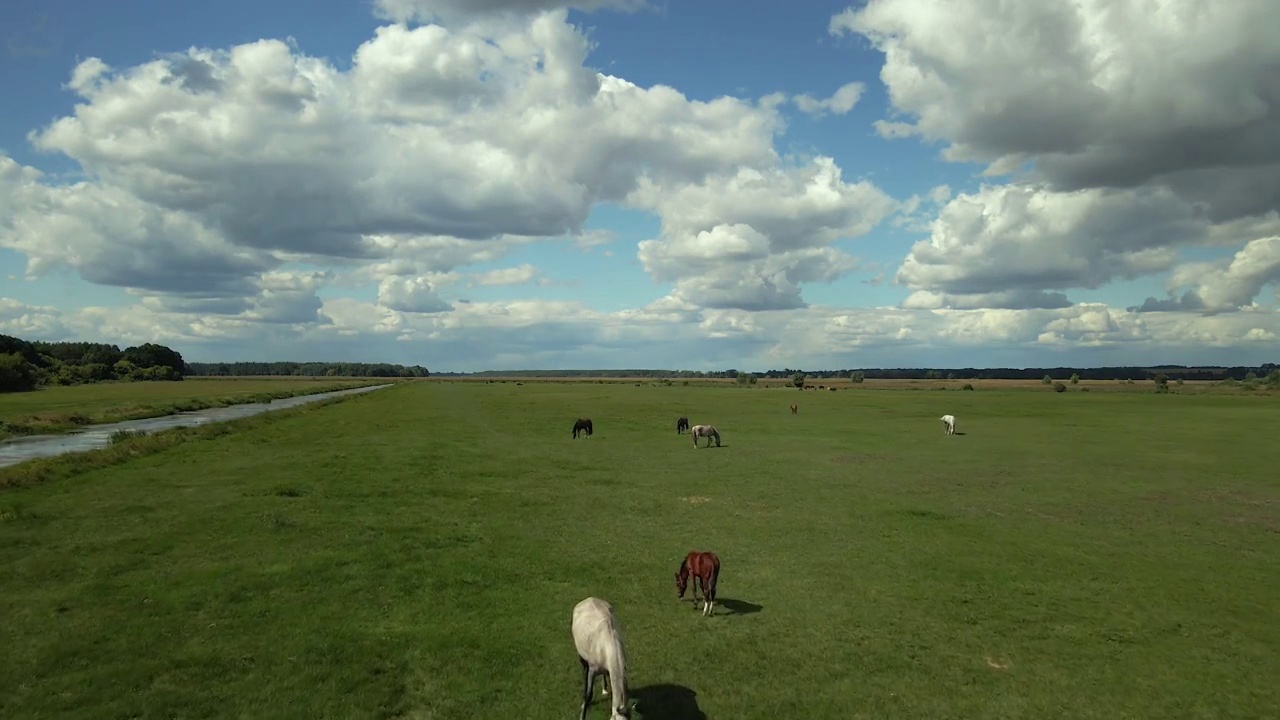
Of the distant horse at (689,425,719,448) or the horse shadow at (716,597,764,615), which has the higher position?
the distant horse at (689,425,719,448)

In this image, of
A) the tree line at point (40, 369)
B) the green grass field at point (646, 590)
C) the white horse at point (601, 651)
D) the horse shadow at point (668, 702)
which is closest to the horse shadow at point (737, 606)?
the green grass field at point (646, 590)

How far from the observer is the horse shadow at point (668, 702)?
1055cm

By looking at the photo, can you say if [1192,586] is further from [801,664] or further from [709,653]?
[709,653]

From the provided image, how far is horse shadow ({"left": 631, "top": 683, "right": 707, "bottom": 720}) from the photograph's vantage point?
10.6m

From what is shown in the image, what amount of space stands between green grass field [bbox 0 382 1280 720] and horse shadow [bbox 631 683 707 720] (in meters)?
0.05

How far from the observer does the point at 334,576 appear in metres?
16.8

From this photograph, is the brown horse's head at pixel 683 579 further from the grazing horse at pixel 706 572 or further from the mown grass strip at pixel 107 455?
the mown grass strip at pixel 107 455

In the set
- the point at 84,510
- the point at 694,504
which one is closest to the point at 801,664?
the point at 694,504

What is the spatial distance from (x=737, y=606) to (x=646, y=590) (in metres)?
2.24

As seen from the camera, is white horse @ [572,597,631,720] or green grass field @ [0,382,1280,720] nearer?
white horse @ [572,597,631,720]

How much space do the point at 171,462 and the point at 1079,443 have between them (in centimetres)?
5668

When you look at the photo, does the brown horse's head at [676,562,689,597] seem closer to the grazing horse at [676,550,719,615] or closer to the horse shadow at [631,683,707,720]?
the grazing horse at [676,550,719,615]

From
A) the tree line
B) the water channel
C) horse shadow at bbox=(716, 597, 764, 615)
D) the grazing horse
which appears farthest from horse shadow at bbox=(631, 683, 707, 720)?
the tree line

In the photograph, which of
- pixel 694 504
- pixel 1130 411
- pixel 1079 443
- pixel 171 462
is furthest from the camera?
pixel 1130 411
